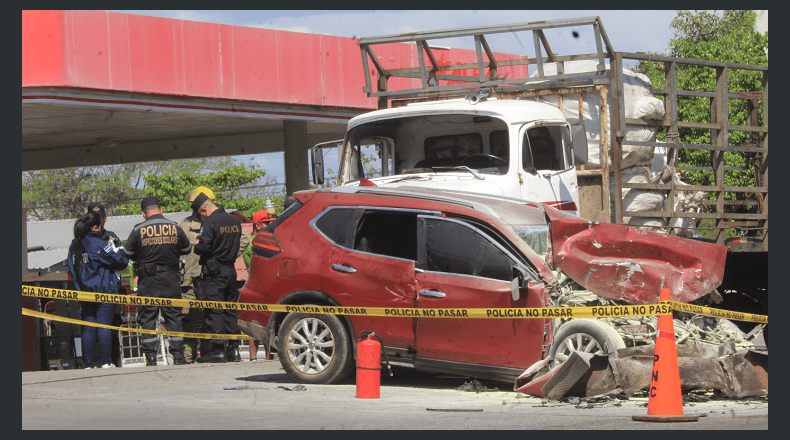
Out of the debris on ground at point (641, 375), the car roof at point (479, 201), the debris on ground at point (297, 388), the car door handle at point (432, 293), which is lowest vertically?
the debris on ground at point (297, 388)

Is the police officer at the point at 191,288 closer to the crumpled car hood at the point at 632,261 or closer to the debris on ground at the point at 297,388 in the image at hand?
the debris on ground at the point at 297,388

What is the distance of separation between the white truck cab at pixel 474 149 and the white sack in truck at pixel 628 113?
23cm

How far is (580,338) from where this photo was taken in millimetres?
7371

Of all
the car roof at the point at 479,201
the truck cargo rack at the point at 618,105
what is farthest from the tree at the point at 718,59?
the car roof at the point at 479,201

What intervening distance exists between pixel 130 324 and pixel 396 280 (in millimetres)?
5355

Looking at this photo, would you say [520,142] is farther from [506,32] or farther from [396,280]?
[396,280]

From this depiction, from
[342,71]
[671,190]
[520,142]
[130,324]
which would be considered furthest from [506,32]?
[342,71]

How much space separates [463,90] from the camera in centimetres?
1145

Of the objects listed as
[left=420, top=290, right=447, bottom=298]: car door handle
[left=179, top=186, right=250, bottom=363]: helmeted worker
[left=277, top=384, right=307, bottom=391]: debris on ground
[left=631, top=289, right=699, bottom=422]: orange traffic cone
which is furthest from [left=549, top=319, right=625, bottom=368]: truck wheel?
[left=179, top=186, right=250, bottom=363]: helmeted worker

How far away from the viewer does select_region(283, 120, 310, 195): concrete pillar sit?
66.3 feet

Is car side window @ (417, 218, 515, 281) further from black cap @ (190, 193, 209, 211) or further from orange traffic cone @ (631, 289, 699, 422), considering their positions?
black cap @ (190, 193, 209, 211)

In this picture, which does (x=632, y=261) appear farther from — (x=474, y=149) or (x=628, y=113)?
(x=628, y=113)

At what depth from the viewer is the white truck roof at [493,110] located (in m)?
9.98

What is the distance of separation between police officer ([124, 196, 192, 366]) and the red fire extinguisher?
3980mm
